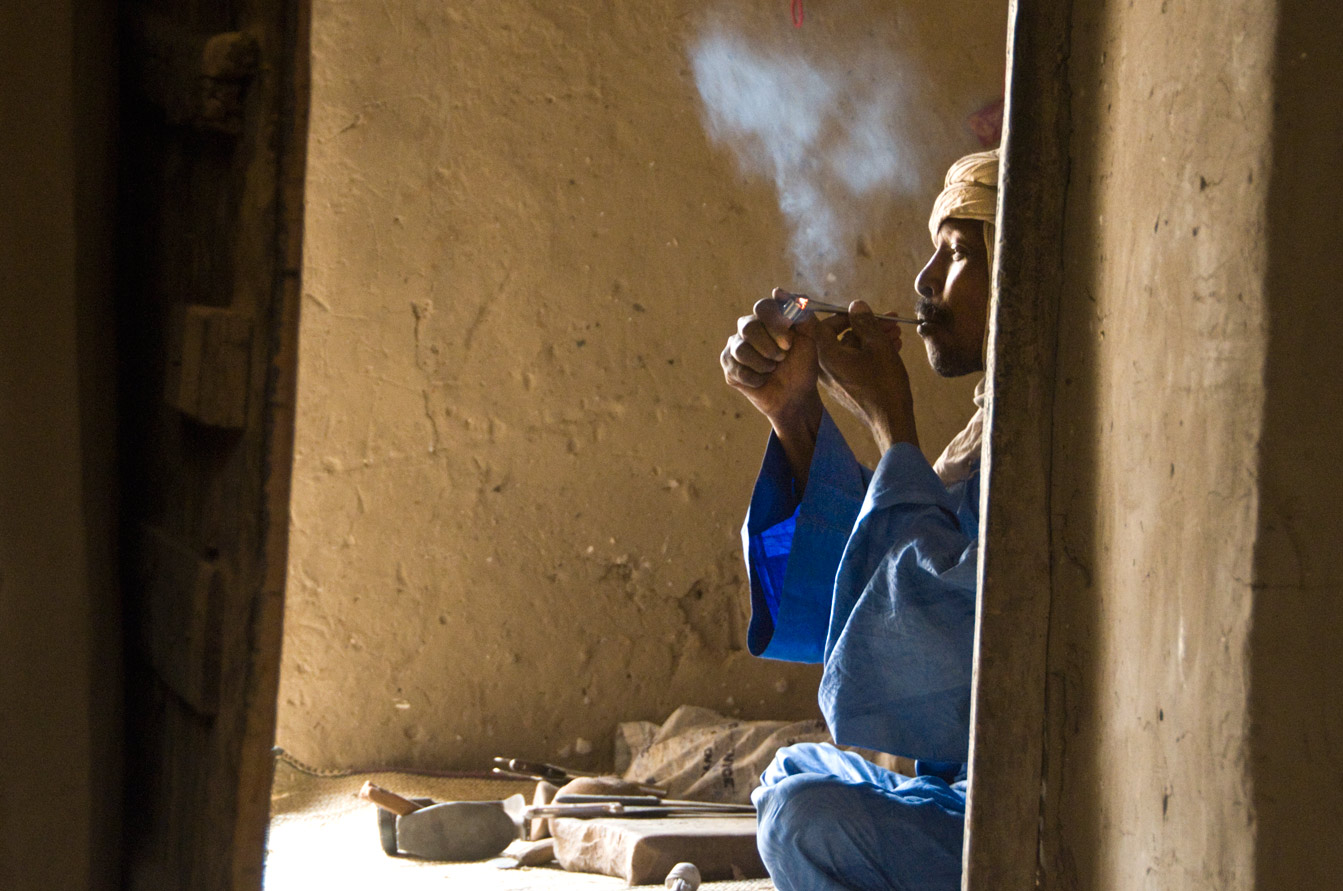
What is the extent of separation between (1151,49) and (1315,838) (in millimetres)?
605

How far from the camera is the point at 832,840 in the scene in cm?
168

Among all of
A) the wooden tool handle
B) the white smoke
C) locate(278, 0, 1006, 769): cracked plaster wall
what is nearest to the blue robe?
the wooden tool handle

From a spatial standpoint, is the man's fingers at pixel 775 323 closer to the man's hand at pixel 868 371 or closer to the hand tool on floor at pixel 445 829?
the man's hand at pixel 868 371

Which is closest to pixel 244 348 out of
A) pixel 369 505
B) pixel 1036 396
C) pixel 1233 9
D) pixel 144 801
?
pixel 144 801

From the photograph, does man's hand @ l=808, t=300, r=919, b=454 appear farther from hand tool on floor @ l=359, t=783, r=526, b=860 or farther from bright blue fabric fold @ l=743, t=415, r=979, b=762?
hand tool on floor @ l=359, t=783, r=526, b=860

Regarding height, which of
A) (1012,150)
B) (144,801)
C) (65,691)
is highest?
(1012,150)

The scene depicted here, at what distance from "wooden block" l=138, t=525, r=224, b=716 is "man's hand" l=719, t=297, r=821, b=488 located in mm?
958

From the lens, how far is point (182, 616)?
1.10 m

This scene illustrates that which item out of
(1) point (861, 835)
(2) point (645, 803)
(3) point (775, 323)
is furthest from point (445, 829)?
(3) point (775, 323)

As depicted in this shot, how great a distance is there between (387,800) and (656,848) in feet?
2.34

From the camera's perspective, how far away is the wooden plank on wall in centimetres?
112

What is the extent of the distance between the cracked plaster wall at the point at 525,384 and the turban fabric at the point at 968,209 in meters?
1.57

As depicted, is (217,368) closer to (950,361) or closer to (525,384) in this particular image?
(950,361)

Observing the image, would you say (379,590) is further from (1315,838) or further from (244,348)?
(1315,838)
